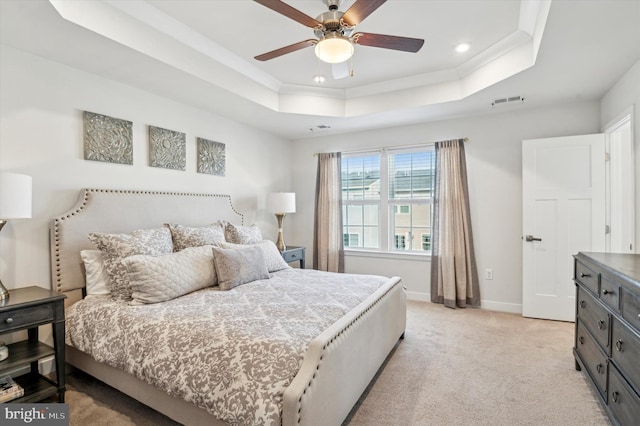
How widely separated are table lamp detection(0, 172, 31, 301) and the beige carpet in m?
1.02

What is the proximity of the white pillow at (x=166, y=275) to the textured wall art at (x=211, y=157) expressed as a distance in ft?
4.66

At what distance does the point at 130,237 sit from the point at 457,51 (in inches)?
127

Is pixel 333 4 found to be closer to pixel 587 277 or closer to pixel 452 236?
pixel 587 277

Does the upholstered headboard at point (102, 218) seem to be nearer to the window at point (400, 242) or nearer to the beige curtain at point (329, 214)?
the beige curtain at point (329, 214)

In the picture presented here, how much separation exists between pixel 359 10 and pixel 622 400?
2458 millimetres

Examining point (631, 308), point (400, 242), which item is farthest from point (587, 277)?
point (400, 242)

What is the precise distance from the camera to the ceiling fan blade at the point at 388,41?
198 cm

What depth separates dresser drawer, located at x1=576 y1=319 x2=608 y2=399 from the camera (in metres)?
1.85

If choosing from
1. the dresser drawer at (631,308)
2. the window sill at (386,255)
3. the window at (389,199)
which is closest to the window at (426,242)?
the window at (389,199)

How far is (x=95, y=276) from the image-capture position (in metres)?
2.40

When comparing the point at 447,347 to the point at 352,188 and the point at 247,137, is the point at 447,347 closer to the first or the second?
the point at 352,188

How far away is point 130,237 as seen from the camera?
2.47 metres

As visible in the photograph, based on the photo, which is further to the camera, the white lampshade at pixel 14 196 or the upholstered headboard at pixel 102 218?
the upholstered headboard at pixel 102 218

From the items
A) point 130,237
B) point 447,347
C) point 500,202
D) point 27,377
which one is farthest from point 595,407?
point 27,377
